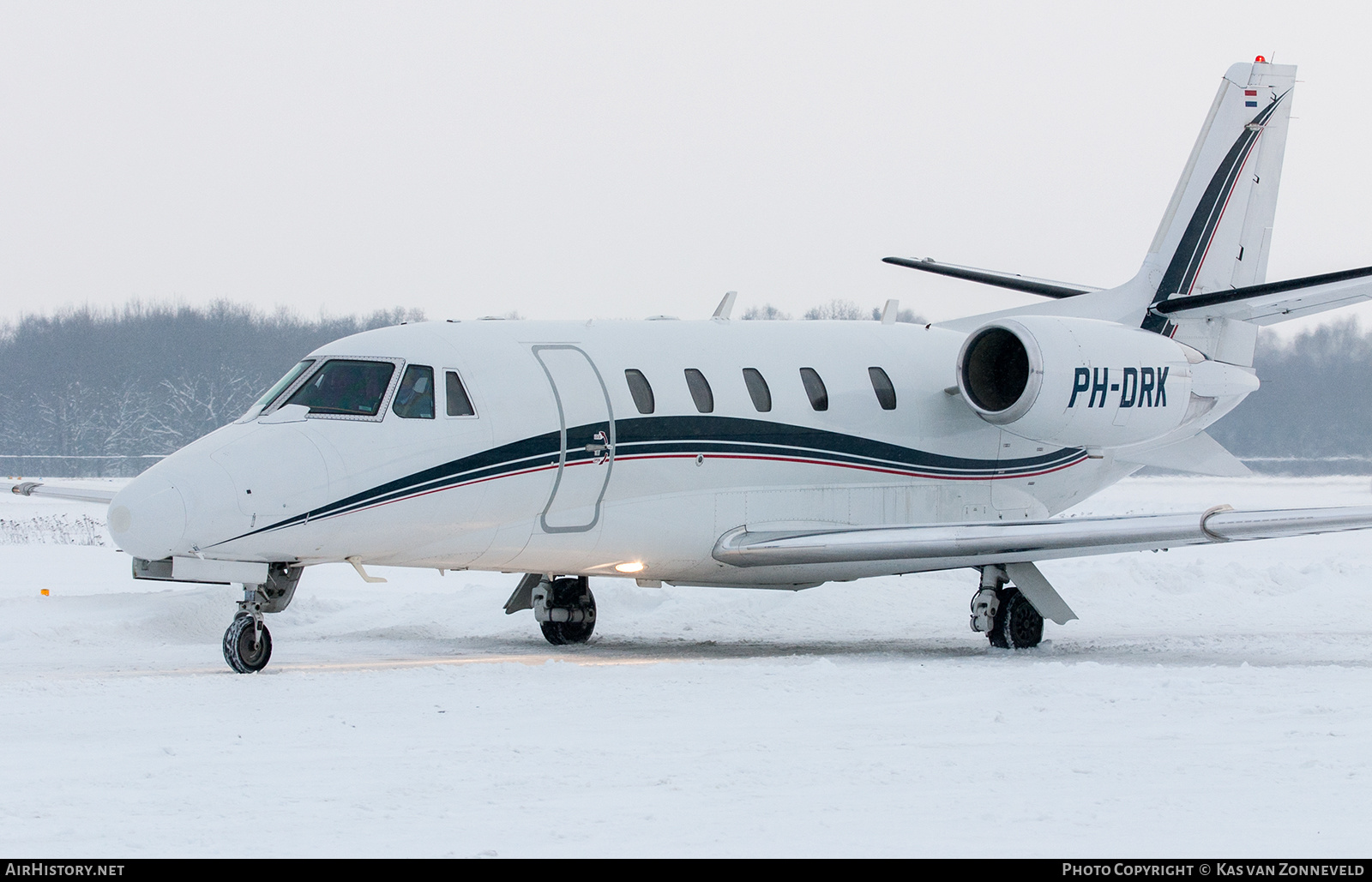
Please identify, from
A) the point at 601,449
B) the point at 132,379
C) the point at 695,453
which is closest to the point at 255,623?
the point at 601,449

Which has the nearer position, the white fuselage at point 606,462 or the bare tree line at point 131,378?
the white fuselage at point 606,462

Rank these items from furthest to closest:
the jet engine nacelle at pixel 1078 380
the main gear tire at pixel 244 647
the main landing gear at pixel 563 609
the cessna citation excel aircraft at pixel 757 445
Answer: the main landing gear at pixel 563 609
the jet engine nacelle at pixel 1078 380
the cessna citation excel aircraft at pixel 757 445
the main gear tire at pixel 244 647

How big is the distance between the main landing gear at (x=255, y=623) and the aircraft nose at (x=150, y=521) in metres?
0.77

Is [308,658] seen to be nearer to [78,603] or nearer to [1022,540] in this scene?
[78,603]

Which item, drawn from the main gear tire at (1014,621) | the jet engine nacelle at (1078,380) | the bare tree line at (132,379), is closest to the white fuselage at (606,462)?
the jet engine nacelle at (1078,380)

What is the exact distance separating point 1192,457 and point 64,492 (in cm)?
1165

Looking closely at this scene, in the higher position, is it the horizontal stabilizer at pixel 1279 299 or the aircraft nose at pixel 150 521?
the horizontal stabilizer at pixel 1279 299

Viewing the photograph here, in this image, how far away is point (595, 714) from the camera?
8859 millimetres

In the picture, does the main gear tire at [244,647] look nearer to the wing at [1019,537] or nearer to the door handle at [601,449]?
the door handle at [601,449]

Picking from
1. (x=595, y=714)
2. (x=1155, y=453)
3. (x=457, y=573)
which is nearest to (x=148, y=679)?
(x=595, y=714)

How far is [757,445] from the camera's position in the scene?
544 inches

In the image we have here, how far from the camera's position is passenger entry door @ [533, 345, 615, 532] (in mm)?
12586

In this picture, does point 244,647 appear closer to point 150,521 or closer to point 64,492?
point 150,521

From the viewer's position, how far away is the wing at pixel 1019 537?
12.4 metres
